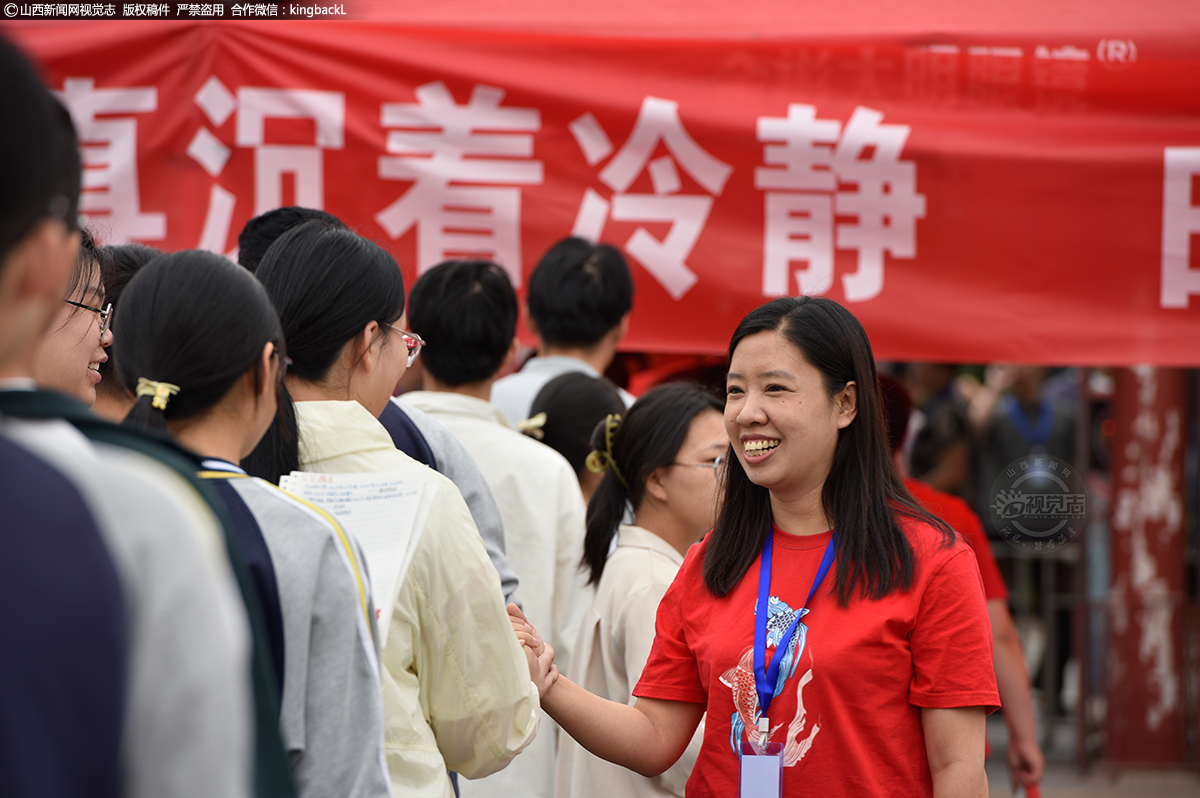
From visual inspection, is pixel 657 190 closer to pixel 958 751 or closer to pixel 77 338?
pixel 77 338

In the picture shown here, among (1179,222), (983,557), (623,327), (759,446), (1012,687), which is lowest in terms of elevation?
(1012,687)

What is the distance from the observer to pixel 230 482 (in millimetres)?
1552

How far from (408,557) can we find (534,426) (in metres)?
1.85

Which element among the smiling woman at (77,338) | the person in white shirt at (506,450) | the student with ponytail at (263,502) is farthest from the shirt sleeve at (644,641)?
the smiling woman at (77,338)

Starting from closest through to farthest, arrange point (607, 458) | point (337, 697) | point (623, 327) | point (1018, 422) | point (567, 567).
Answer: point (337, 697) < point (607, 458) < point (567, 567) < point (623, 327) < point (1018, 422)

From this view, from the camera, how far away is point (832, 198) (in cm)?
393

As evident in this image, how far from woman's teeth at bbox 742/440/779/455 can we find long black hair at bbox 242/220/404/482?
2.48 feet

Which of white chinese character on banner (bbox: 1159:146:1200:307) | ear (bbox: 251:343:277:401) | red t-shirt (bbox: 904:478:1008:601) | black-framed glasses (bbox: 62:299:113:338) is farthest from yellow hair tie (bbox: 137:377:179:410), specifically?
white chinese character on banner (bbox: 1159:146:1200:307)

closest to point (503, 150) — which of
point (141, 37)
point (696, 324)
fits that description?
point (696, 324)

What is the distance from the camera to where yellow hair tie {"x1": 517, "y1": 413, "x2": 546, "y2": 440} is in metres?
3.76

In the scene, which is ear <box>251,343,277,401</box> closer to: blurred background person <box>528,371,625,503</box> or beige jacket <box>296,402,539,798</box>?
beige jacket <box>296,402,539,798</box>

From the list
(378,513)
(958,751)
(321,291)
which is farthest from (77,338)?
(958,751)

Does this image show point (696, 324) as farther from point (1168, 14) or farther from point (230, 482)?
point (230, 482)

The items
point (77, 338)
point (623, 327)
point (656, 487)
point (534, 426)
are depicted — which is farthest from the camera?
point (623, 327)
